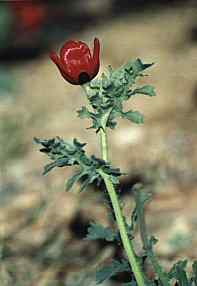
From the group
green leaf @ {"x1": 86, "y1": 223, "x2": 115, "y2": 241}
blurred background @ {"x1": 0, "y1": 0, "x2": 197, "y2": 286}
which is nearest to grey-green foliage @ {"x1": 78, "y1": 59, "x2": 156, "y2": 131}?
green leaf @ {"x1": 86, "y1": 223, "x2": 115, "y2": 241}

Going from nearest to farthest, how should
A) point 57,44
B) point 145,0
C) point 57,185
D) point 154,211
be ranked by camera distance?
point 154,211 < point 57,185 < point 57,44 < point 145,0

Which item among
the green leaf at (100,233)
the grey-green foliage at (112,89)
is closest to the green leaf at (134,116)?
the grey-green foliage at (112,89)

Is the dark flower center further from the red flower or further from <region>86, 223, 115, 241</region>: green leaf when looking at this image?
<region>86, 223, 115, 241</region>: green leaf

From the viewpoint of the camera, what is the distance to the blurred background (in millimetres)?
2191

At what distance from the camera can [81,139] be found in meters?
3.03

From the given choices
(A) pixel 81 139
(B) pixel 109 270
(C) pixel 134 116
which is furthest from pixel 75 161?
(A) pixel 81 139

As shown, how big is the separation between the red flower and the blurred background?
82 centimetres

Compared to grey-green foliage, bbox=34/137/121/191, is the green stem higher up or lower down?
lower down

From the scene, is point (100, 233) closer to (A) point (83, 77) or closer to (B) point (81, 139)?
(A) point (83, 77)

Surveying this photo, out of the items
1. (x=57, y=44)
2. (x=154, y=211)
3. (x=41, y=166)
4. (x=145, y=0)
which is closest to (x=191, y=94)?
(x=41, y=166)

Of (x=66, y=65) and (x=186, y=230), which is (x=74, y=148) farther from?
(x=186, y=230)

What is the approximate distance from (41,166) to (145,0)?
8.01 feet

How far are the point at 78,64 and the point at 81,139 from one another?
5.60 feet

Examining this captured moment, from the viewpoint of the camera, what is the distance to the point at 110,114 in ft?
4.53
